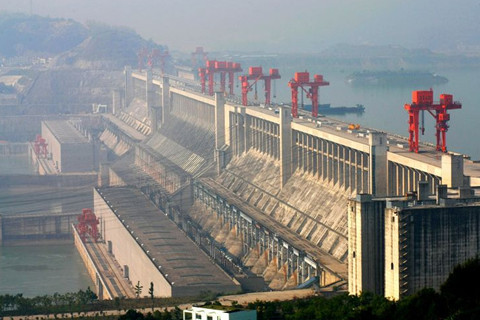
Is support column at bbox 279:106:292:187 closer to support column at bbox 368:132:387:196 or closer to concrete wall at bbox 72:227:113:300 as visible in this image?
concrete wall at bbox 72:227:113:300

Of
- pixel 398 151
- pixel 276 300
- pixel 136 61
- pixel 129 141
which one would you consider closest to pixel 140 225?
pixel 398 151

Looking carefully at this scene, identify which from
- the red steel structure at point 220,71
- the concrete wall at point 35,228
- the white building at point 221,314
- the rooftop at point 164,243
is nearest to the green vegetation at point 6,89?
the red steel structure at point 220,71

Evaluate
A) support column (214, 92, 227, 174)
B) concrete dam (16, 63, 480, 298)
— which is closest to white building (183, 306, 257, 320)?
concrete dam (16, 63, 480, 298)

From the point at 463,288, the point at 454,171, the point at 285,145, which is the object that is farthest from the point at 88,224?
the point at 463,288

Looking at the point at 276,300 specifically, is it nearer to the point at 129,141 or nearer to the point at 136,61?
the point at 129,141

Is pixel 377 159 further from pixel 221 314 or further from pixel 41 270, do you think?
pixel 41 270

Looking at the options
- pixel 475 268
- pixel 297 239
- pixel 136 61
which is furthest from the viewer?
pixel 136 61
